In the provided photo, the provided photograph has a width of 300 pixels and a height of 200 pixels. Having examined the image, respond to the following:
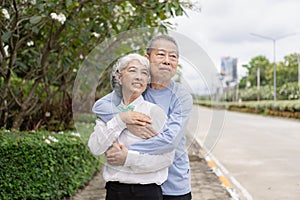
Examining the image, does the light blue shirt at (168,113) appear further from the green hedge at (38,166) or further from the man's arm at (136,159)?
the green hedge at (38,166)

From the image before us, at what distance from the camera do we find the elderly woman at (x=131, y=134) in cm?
191

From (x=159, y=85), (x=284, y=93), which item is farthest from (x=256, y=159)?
(x=284, y=93)

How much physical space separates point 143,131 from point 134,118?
0.07 m

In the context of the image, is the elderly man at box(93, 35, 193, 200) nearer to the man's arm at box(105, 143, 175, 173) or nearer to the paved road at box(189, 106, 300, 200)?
the man's arm at box(105, 143, 175, 173)

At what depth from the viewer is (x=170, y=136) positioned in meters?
1.90

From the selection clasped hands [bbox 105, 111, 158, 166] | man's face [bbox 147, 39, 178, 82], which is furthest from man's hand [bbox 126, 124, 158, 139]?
man's face [bbox 147, 39, 178, 82]

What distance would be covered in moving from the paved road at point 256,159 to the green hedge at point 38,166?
1.65 m

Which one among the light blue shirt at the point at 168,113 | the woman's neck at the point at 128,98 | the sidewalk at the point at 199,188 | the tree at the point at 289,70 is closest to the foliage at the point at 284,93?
the tree at the point at 289,70

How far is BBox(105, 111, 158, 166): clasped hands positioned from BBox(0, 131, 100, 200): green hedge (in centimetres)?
259

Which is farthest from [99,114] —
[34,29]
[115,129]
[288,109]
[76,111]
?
[288,109]

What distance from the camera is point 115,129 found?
1894 mm

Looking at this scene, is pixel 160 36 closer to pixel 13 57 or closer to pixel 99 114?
pixel 99 114

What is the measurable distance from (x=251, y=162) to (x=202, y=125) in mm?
7319

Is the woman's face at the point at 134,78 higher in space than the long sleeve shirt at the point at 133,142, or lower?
higher
